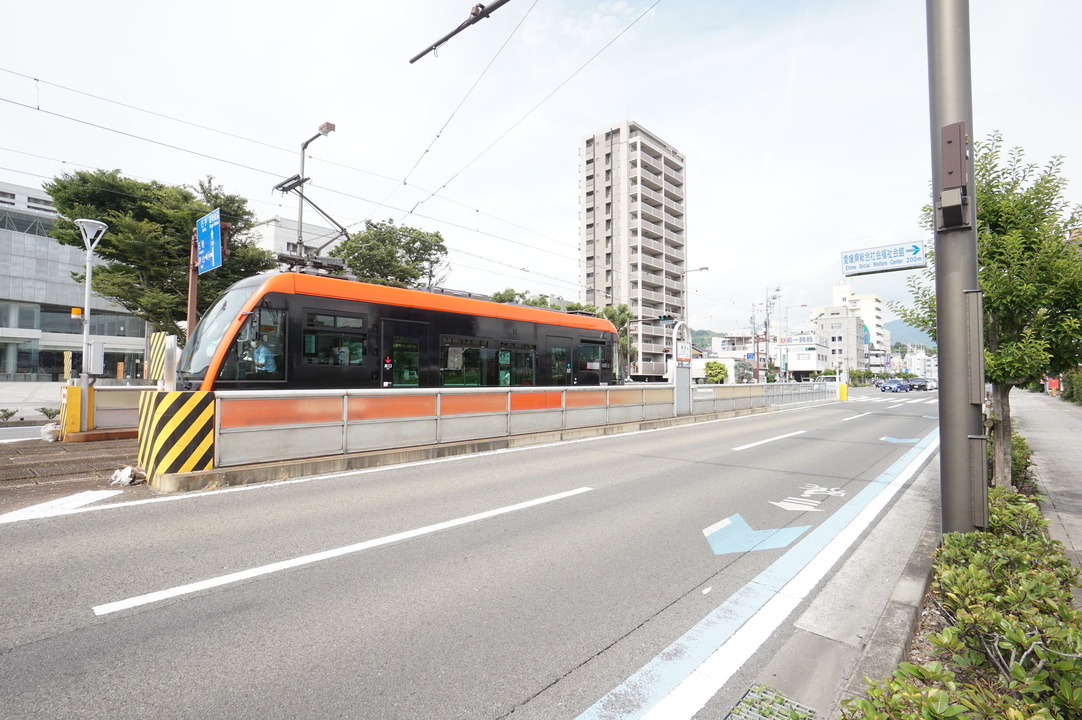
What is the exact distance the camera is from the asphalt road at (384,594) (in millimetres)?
2490

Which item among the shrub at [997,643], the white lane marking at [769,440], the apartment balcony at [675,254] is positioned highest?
the apartment balcony at [675,254]

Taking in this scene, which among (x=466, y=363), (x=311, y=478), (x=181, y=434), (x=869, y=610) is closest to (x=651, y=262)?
(x=466, y=363)

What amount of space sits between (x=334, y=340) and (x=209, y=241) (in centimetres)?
662

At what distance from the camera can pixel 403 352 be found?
11711 mm

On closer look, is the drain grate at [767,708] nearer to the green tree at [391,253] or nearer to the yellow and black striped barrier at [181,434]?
the yellow and black striped barrier at [181,434]

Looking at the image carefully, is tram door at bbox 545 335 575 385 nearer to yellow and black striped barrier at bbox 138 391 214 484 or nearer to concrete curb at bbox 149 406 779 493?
concrete curb at bbox 149 406 779 493

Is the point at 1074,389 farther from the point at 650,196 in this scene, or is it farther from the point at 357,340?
the point at 650,196

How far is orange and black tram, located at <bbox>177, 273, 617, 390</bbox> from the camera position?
31.2 ft

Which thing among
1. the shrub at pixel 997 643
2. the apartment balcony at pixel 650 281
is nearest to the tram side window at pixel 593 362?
the shrub at pixel 997 643

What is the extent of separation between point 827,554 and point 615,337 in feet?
44.5

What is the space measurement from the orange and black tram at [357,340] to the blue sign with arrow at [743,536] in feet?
27.1

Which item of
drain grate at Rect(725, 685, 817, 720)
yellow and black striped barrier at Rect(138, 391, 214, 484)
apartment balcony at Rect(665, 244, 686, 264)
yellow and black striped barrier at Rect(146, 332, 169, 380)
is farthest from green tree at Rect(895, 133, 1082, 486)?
apartment balcony at Rect(665, 244, 686, 264)

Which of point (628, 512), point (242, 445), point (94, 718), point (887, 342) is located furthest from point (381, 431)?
point (887, 342)

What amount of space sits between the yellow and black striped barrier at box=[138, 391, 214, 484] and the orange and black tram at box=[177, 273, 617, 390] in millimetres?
2216
